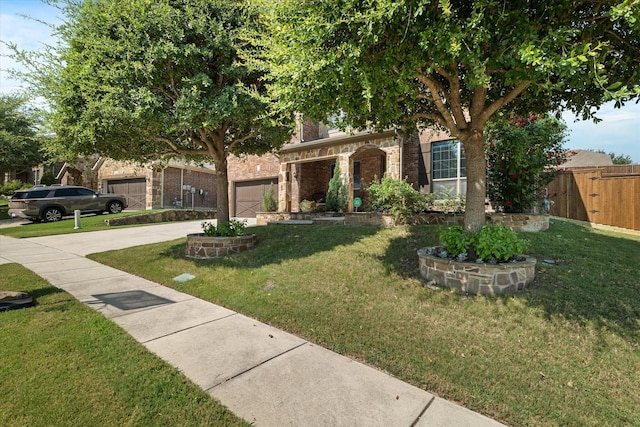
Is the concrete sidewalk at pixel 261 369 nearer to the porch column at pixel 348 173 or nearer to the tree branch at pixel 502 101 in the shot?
the tree branch at pixel 502 101

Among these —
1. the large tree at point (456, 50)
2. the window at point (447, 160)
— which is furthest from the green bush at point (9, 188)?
the window at point (447, 160)

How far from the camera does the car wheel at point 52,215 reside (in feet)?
48.8

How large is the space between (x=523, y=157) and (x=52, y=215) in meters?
19.4

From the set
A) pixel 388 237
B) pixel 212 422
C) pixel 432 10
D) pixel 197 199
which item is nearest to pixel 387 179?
pixel 388 237

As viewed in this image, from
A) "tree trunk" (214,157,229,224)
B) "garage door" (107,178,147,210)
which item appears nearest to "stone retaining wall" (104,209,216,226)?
"garage door" (107,178,147,210)

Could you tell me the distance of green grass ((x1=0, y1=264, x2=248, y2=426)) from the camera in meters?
A: 2.17

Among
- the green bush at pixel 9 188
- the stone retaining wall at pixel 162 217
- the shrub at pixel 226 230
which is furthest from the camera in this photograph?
the green bush at pixel 9 188

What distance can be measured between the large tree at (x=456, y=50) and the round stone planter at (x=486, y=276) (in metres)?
0.80

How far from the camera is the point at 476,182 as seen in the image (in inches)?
191

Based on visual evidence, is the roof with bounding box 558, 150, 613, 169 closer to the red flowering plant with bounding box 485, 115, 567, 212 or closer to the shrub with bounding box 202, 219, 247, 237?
the red flowering plant with bounding box 485, 115, 567, 212

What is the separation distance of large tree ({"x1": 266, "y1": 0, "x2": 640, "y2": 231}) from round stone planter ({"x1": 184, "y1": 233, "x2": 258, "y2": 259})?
386cm

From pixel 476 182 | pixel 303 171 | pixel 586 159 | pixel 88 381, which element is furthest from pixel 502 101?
pixel 586 159

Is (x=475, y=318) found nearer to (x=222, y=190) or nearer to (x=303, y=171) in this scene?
(x=222, y=190)

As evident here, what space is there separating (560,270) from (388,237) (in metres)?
3.15
